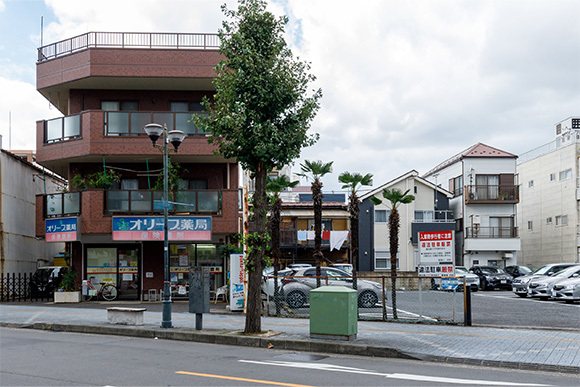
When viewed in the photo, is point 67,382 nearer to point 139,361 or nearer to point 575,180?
point 139,361

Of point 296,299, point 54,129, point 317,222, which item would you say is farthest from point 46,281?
point 296,299

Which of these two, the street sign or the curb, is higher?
the street sign

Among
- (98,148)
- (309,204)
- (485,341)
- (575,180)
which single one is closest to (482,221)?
(575,180)

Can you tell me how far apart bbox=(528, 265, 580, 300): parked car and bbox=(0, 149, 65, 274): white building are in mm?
24126

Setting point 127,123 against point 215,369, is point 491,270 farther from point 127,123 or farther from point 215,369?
point 215,369

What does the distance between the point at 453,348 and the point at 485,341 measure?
1.35m

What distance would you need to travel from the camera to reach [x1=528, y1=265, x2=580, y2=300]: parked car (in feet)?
82.7

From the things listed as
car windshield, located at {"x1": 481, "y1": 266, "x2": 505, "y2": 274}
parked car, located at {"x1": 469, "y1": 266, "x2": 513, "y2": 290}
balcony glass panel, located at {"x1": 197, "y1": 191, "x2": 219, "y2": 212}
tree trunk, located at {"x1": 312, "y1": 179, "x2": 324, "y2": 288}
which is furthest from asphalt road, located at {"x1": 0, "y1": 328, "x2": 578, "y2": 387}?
car windshield, located at {"x1": 481, "y1": 266, "x2": 505, "y2": 274}

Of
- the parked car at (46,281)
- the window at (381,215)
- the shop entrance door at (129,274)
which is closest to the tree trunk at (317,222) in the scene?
the shop entrance door at (129,274)

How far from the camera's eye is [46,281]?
27.5m

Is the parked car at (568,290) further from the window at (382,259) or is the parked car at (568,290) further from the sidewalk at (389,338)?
the window at (382,259)

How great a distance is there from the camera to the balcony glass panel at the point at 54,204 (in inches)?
987

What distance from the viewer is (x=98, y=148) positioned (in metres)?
24.3

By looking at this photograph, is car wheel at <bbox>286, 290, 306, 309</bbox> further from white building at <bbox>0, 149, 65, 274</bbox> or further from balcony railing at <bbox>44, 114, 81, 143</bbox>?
white building at <bbox>0, 149, 65, 274</bbox>
